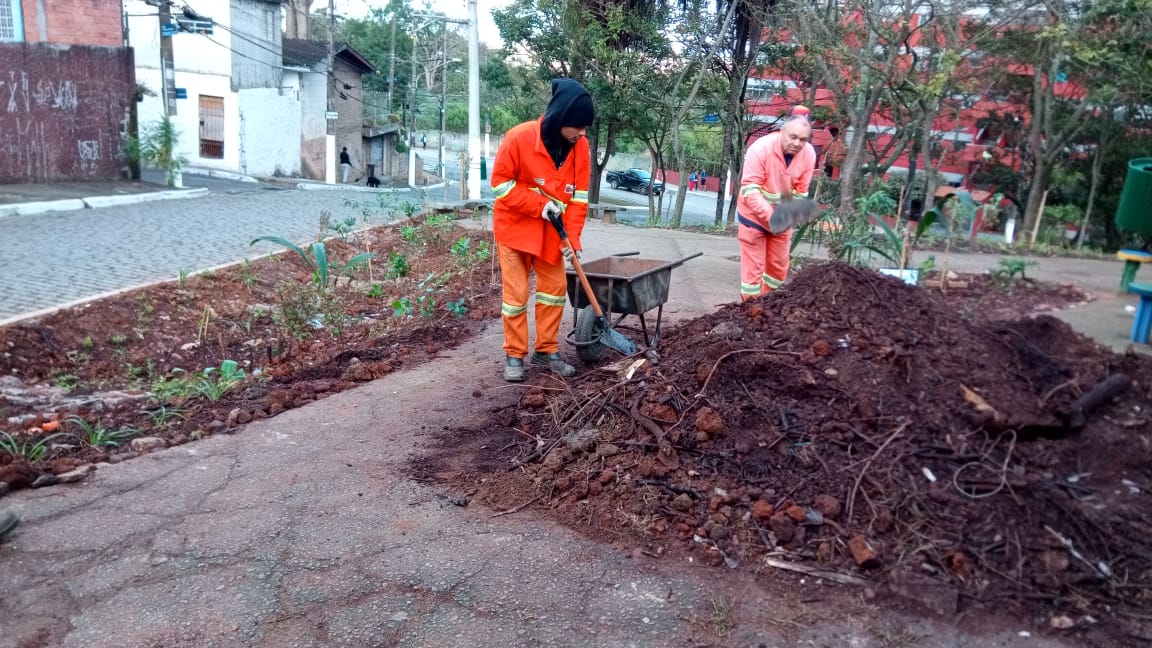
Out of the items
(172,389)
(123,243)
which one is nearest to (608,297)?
(172,389)

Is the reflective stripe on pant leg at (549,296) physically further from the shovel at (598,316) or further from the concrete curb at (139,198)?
the concrete curb at (139,198)

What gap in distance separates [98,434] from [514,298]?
2494mm

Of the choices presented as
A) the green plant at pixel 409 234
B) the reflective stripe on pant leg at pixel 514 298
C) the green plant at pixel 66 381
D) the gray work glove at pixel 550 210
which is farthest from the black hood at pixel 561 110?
the green plant at pixel 409 234

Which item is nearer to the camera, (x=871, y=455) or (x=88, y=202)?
(x=871, y=455)

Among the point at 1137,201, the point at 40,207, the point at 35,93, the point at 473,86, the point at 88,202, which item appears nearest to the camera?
the point at 1137,201

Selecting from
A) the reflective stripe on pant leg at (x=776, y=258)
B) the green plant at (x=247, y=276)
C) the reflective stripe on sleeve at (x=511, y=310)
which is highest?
the reflective stripe on pant leg at (x=776, y=258)

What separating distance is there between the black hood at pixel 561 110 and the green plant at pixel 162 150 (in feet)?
57.8

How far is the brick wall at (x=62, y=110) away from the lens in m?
17.3

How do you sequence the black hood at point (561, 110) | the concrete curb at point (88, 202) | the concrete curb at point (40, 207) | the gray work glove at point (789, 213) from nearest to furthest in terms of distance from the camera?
the black hood at point (561, 110) < the gray work glove at point (789, 213) < the concrete curb at point (40, 207) < the concrete curb at point (88, 202)

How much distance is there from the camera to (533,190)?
5.45 metres

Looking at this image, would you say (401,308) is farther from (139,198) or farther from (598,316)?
(139,198)

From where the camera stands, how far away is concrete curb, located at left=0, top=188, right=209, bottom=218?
13.4 meters

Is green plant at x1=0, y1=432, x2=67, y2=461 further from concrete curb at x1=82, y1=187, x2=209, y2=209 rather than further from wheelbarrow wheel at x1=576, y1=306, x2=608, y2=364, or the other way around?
concrete curb at x1=82, y1=187, x2=209, y2=209

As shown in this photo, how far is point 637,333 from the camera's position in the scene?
6.73m
